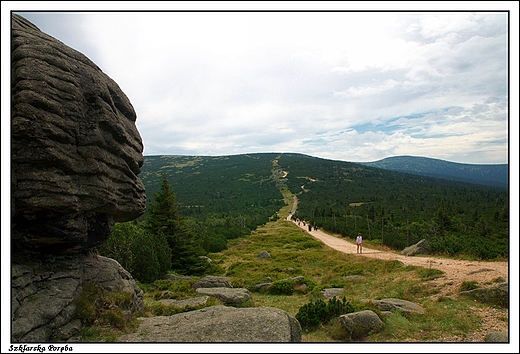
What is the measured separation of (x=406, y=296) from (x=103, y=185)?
15.7 metres

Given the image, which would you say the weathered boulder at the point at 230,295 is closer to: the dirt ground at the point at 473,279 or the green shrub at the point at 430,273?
the dirt ground at the point at 473,279

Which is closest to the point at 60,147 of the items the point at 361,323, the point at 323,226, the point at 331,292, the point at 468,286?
the point at 361,323

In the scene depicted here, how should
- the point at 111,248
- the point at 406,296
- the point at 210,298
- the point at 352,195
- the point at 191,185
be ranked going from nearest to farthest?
the point at 210,298, the point at 406,296, the point at 111,248, the point at 352,195, the point at 191,185

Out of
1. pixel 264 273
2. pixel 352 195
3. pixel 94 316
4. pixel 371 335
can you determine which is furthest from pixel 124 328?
pixel 352 195

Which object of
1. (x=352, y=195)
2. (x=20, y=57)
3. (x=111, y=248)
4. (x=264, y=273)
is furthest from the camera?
(x=352, y=195)

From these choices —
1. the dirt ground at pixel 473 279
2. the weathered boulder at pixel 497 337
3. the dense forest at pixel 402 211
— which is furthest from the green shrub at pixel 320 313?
the dense forest at pixel 402 211

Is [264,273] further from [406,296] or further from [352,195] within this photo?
[352,195]

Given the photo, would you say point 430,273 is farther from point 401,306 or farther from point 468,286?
point 401,306

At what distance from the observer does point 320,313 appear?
1391cm

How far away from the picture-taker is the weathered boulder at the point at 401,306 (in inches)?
552

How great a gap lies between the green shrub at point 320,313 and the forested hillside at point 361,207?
16026mm

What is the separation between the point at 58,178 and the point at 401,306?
579 inches

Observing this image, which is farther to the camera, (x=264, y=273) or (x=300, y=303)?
(x=264, y=273)

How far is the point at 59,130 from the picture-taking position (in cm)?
997
